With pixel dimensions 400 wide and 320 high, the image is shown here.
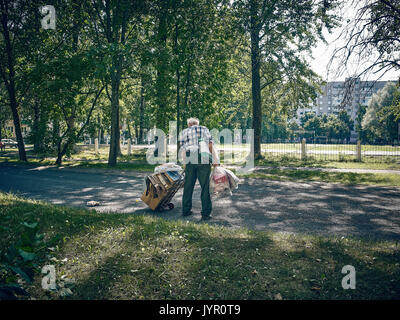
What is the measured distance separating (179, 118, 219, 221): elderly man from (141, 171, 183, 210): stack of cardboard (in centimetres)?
44

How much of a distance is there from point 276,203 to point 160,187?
3317mm

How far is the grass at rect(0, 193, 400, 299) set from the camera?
10.5 feet

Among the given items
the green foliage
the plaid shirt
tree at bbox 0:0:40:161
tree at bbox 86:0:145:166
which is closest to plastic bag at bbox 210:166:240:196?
the plaid shirt

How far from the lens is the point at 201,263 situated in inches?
146

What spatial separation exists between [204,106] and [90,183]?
775cm

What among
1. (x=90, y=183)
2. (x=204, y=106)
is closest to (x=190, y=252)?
(x=90, y=183)

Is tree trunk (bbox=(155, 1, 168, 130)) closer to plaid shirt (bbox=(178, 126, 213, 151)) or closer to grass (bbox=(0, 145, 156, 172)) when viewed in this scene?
grass (bbox=(0, 145, 156, 172))

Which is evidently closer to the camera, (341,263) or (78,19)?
(341,263)

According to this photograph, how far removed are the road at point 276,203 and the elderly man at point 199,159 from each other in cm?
50

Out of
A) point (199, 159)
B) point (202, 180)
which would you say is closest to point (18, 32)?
point (199, 159)

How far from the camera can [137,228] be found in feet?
15.9

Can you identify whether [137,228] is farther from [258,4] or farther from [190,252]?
[258,4]

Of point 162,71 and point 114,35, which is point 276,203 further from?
point 114,35

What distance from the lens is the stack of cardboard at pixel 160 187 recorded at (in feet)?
22.3
